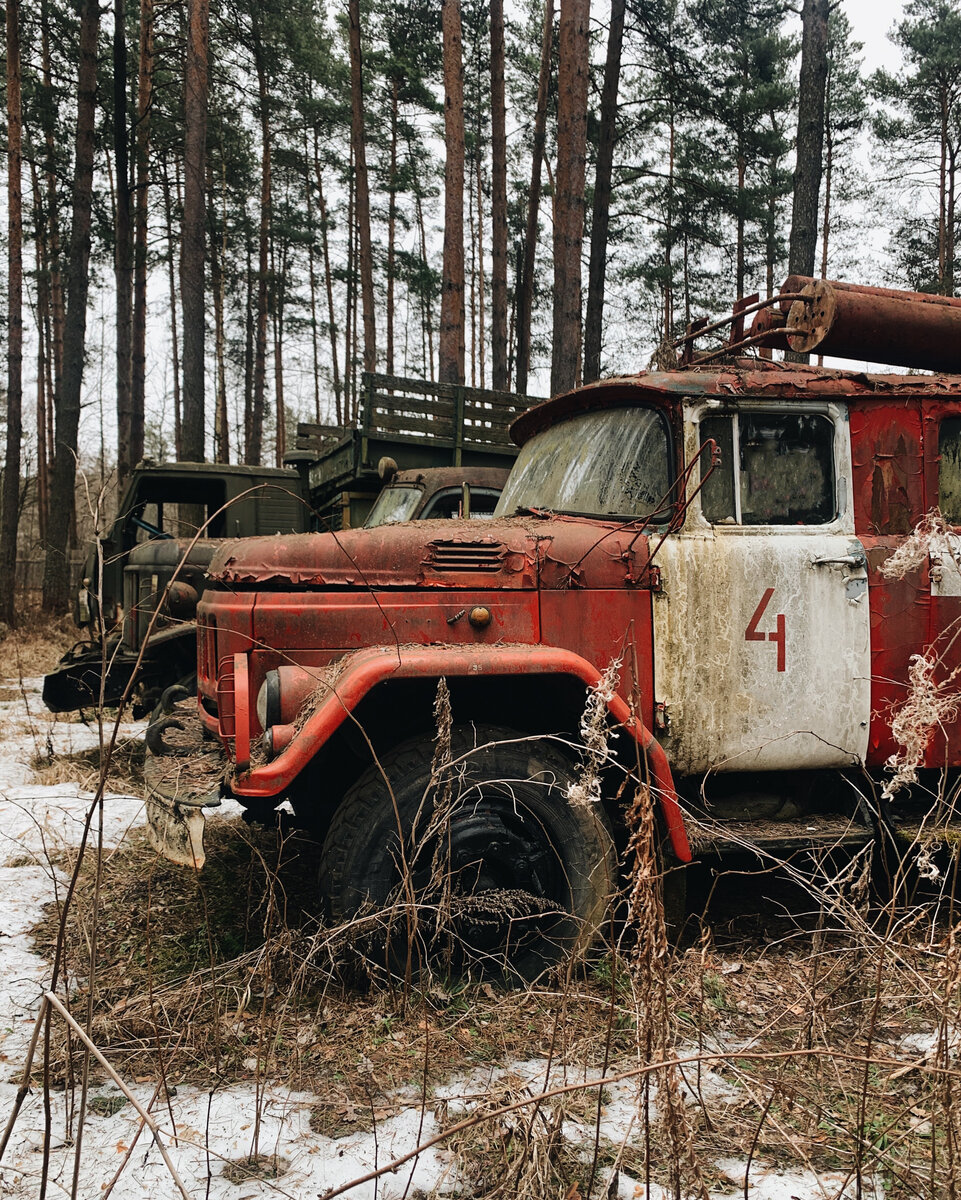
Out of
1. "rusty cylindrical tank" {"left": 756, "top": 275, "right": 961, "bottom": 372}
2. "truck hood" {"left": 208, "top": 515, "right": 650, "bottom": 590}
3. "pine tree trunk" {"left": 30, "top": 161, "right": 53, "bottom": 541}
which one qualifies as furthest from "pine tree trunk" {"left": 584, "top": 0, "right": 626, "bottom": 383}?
"pine tree trunk" {"left": 30, "top": 161, "right": 53, "bottom": 541}

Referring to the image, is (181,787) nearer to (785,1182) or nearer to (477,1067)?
(477,1067)

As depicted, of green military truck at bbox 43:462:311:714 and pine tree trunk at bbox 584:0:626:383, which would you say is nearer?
green military truck at bbox 43:462:311:714

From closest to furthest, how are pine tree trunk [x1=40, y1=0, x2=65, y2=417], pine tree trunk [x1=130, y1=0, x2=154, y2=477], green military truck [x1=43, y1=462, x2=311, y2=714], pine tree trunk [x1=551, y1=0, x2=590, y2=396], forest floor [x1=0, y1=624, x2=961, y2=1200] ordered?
forest floor [x1=0, y1=624, x2=961, y2=1200] → green military truck [x1=43, y1=462, x2=311, y2=714] → pine tree trunk [x1=551, y1=0, x2=590, y2=396] → pine tree trunk [x1=130, y1=0, x2=154, y2=477] → pine tree trunk [x1=40, y1=0, x2=65, y2=417]

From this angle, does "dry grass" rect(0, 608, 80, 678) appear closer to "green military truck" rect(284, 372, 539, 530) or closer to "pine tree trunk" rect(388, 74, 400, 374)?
"green military truck" rect(284, 372, 539, 530)

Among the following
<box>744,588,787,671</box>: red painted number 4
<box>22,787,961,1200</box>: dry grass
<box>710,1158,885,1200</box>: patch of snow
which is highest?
<box>744,588,787,671</box>: red painted number 4

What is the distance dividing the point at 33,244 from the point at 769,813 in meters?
26.2

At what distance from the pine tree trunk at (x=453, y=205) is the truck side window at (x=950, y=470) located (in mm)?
9384

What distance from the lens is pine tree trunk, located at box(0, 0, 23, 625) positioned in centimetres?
1591

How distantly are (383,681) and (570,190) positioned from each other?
1003 centimetres

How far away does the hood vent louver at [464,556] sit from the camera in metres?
A: 3.47

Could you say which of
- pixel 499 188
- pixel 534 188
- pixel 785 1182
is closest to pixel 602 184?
pixel 499 188

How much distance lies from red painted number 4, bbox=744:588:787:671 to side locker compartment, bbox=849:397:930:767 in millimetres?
417

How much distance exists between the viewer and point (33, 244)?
2392cm

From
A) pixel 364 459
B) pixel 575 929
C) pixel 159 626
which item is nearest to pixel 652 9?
pixel 364 459
